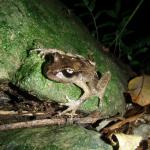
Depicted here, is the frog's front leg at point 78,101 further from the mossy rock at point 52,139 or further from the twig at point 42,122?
the mossy rock at point 52,139

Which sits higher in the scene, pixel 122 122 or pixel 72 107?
pixel 72 107

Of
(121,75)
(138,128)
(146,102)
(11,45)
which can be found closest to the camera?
(11,45)

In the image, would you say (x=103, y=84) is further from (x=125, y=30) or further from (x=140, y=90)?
(x=125, y=30)

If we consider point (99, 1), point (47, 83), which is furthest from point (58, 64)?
point (99, 1)

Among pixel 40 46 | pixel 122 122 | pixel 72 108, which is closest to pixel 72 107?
pixel 72 108

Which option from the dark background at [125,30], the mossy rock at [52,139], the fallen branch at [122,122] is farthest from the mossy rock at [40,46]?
the dark background at [125,30]

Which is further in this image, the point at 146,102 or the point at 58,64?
the point at 146,102

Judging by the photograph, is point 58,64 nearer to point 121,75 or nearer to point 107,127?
point 107,127

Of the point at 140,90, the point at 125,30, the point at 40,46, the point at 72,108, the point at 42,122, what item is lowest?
the point at 42,122
